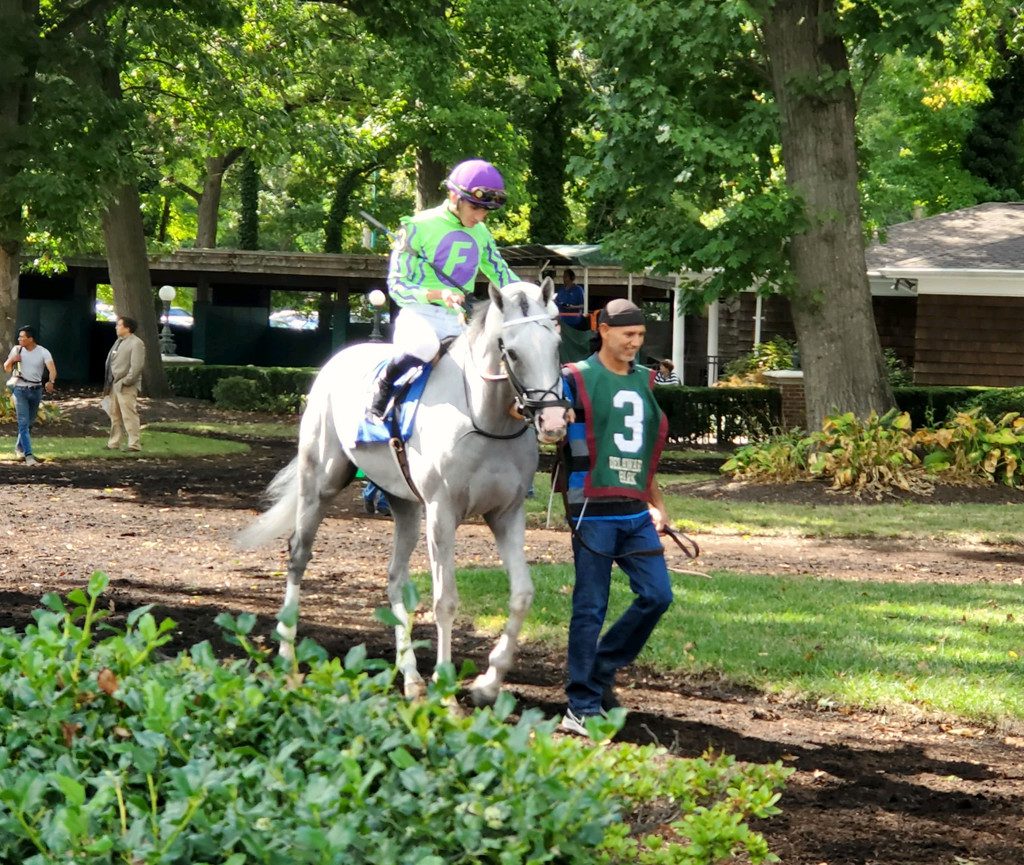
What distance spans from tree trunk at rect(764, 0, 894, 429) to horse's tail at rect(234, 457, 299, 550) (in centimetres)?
1217

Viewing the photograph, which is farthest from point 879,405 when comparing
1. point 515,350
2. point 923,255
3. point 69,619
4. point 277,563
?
point 69,619

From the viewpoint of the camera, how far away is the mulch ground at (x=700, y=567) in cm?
602

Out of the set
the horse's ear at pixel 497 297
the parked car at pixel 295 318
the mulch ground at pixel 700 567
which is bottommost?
the mulch ground at pixel 700 567

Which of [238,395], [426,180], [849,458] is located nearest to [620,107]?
[849,458]

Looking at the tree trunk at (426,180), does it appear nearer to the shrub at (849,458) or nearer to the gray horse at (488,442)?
the shrub at (849,458)

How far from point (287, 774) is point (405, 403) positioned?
441cm

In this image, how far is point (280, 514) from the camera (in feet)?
31.4

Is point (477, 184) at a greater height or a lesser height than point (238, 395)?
greater

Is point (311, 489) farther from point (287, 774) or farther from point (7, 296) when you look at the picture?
point (7, 296)

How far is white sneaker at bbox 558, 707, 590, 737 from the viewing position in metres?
6.96

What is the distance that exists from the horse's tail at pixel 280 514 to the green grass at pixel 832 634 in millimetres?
1333

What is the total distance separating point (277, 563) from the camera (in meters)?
→ 12.8

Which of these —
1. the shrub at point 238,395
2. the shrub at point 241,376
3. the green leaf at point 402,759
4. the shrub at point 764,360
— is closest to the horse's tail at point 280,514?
the green leaf at point 402,759

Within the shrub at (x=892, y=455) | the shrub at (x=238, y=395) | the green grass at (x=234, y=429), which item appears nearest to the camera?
the shrub at (x=892, y=455)
